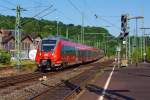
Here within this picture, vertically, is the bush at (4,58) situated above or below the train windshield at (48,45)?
below

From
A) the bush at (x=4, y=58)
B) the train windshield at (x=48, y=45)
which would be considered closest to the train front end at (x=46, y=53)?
the train windshield at (x=48, y=45)

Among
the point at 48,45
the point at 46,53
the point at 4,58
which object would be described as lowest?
the point at 4,58

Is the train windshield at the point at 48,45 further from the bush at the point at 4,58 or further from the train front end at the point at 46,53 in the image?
the bush at the point at 4,58

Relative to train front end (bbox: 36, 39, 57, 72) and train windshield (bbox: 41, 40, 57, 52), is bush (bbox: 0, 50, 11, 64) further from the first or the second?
train windshield (bbox: 41, 40, 57, 52)

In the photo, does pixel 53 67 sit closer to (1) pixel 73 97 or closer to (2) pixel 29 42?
(1) pixel 73 97

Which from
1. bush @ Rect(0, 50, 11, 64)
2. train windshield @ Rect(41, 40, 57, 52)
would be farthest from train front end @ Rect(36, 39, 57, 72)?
bush @ Rect(0, 50, 11, 64)

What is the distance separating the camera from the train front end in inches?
1704

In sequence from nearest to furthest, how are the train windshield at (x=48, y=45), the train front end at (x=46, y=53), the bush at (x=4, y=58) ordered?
the train front end at (x=46, y=53) < the train windshield at (x=48, y=45) < the bush at (x=4, y=58)

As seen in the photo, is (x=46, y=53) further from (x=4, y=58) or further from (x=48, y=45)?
(x=4, y=58)

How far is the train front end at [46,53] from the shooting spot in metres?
43.3

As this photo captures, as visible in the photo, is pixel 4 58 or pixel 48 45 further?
pixel 4 58

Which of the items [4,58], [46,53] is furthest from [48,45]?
[4,58]

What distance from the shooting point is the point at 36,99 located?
60.6 ft

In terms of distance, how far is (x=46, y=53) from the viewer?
43.4 meters
